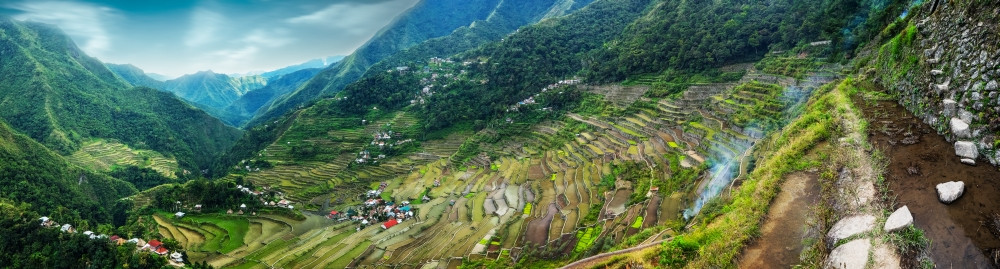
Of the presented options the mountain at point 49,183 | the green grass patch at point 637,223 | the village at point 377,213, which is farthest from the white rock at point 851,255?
the mountain at point 49,183

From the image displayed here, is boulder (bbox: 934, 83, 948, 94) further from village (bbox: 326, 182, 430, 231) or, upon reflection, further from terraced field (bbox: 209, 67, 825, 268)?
village (bbox: 326, 182, 430, 231)

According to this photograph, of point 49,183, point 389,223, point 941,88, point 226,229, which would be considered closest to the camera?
point 941,88

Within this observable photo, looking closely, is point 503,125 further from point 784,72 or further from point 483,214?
point 784,72

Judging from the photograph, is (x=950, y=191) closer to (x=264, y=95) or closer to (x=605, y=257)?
(x=605, y=257)

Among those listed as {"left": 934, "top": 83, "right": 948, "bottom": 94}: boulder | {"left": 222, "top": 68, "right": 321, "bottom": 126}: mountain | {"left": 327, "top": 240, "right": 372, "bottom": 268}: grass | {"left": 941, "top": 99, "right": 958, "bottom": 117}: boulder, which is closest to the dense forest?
{"left": 934, "top": 83, "right": 948, "bottom": 94}: boulder

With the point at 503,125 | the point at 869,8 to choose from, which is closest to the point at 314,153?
the point at 503,125

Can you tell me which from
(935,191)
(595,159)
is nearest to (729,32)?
(595,159)
